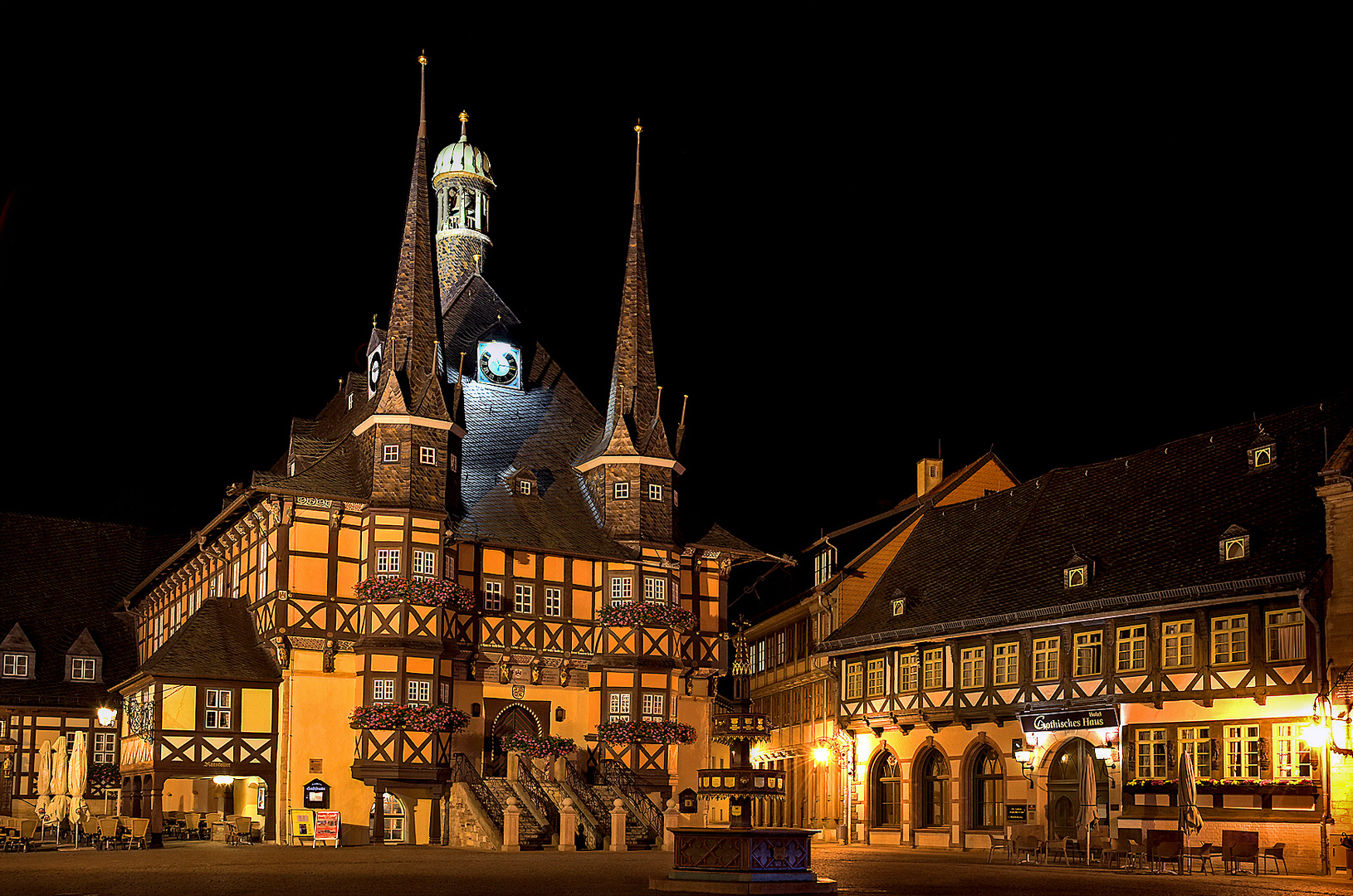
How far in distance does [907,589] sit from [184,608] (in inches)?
943

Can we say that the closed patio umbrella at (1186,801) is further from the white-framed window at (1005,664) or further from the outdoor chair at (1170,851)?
the white-framed window at (1005,664)

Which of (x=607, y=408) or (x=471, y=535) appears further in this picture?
(x=607, y=408)

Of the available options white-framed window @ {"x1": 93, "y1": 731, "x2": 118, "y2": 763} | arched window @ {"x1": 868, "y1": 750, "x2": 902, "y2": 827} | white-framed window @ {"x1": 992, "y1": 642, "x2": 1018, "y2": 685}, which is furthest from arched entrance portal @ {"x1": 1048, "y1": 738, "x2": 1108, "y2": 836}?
white-framed window @ {"x1": 93, "y1": 731, "x2": 118, "y2": 763}

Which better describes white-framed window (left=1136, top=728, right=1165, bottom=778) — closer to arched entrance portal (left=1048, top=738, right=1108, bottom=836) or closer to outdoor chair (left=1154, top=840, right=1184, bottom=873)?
arched entrance portal (left=1048, top=738, right=1108, bottom=836)

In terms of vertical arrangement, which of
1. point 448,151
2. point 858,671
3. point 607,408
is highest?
point 448,151

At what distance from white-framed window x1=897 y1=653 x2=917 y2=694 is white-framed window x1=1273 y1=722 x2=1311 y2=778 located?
12.5 metres

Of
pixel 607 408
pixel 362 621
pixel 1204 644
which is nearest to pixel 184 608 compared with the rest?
pixel 362 621

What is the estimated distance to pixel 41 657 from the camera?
5731 cm

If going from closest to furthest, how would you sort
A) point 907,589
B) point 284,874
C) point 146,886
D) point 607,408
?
1. point 146,886
2. point 284,874
3. point 907,589
4. point 607,408

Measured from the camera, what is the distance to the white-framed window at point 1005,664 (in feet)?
144

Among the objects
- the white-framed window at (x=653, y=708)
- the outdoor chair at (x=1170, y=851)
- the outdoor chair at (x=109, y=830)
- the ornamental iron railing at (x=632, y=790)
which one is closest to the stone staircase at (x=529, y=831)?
the ornamental iron railing at (x=632, y=790)

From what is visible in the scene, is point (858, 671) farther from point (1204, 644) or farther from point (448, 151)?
point (448, 151)

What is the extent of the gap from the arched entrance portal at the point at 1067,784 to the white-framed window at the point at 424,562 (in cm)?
1759

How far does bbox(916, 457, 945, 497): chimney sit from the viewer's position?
6391cm
